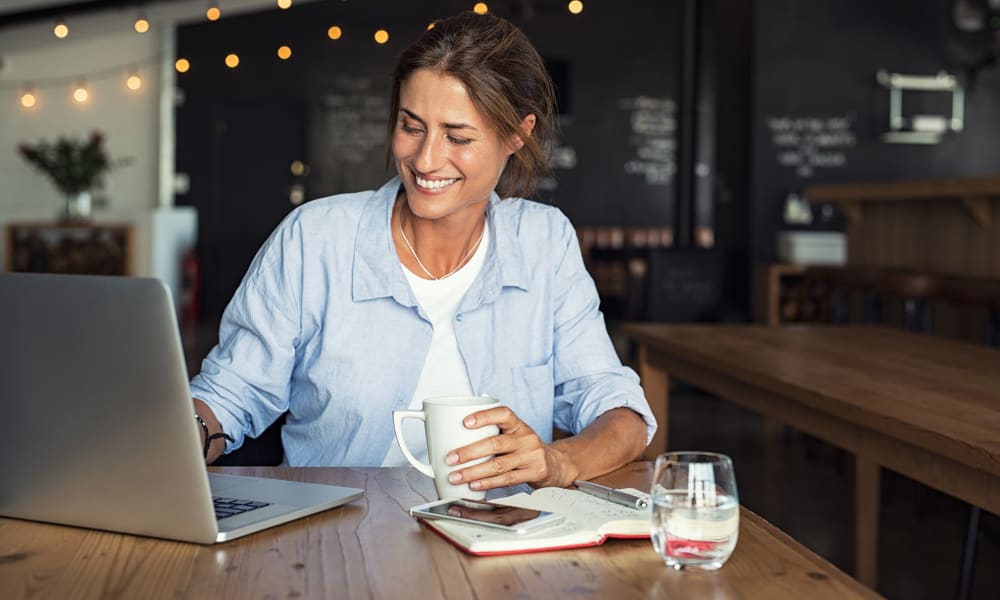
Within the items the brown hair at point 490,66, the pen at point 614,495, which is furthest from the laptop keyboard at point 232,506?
the brown hair at point 490,66

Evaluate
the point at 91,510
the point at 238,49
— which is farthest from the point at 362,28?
the point at 91,510

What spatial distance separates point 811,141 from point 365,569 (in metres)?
7.68

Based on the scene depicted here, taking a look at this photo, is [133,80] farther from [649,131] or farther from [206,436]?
[206,436]

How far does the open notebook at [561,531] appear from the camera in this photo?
1.00 meters

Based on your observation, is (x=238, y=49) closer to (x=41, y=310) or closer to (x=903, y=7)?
(x=903, y=7)

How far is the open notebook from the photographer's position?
999 mm

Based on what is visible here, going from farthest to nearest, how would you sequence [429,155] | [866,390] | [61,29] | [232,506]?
[61,29], [866,390], [429,155], [232,506]

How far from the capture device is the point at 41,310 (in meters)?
0.97

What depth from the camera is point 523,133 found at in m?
1.71

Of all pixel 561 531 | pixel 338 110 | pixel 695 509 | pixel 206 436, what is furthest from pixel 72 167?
pixel 695 509

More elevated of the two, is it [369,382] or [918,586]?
[369,382]

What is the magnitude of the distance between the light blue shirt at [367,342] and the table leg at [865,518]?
142 cm

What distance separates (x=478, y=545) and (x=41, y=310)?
42cm

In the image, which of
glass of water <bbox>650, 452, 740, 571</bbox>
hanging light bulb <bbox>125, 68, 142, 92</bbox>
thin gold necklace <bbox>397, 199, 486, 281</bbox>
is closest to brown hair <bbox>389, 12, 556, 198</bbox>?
thin gold necklace <bbox>397, 199, 486, 281</bbox>
